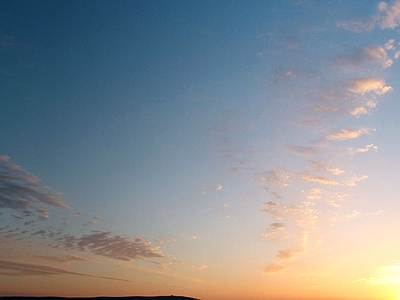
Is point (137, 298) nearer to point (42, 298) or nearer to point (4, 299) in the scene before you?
point (42, 298)

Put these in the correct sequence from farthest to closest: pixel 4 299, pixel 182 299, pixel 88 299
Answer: pixel 182 299 → pixel 88 299 → pixel 4 299

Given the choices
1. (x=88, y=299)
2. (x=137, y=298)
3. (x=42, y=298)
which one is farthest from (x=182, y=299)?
(x=42, y=298)

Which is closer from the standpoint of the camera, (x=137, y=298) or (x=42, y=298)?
(x=42, y=298)

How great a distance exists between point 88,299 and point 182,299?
128ft

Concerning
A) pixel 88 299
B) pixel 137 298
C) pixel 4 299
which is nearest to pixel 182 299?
pixel 137 298

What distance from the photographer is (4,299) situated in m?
86.7

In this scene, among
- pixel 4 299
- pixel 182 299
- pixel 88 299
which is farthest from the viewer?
pixel 182 299

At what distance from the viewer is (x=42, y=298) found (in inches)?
3590

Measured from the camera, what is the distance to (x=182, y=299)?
111 m

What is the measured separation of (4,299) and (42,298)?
11516 mm

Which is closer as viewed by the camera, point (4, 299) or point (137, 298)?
point (4, 299)

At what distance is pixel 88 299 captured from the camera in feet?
326

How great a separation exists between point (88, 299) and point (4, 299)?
2777cm

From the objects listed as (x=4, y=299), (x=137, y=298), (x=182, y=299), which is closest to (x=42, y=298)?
(x=4, y=299)
